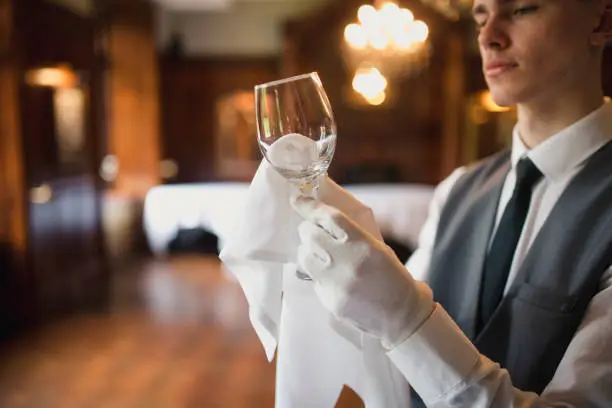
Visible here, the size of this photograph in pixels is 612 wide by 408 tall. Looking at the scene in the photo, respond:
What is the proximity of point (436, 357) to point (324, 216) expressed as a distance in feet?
0.68

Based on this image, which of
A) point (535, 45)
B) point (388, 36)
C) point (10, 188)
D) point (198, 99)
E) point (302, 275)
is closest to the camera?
point (302, 275)

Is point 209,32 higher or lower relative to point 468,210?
higher

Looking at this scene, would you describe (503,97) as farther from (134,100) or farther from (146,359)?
(134,100)

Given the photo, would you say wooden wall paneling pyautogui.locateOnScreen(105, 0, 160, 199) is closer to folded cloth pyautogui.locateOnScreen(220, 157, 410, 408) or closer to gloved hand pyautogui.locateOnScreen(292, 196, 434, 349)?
folded cloth pyautogui.locateOnScreen(220, 157, 410, 408)

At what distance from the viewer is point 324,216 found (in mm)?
606

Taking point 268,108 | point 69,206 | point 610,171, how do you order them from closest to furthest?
point 268,108 < point 610,171 < point 69,206

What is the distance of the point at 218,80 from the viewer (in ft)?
22.2

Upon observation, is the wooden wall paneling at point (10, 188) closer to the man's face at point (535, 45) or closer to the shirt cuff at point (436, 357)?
the man's face at point (535, 45)

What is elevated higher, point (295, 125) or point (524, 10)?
point (524, 10)

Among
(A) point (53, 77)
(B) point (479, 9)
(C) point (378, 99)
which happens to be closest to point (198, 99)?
(C) point (378, 99)

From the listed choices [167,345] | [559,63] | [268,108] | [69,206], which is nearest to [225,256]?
[268,108]

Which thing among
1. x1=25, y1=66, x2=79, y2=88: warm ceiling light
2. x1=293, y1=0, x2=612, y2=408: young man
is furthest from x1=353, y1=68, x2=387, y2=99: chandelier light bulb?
x1=293, y1=0, x2=612, y2=408: young man

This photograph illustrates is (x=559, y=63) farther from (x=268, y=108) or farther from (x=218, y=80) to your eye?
(x=218, y=80)

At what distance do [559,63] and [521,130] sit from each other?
0.58 ft
